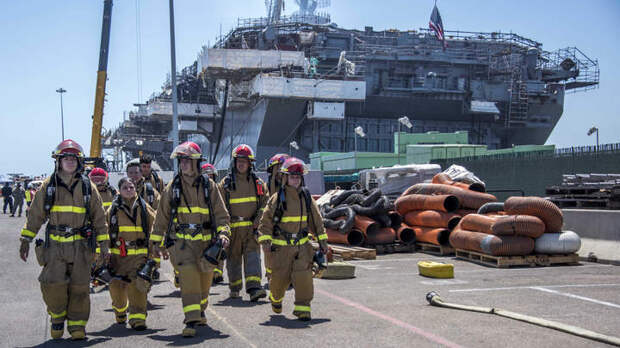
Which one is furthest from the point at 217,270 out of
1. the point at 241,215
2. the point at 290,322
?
the point at 290,322

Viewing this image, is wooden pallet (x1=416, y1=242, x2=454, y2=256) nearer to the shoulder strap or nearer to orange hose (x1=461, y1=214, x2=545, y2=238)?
orange hose (x1=461, y1=214, x2=545, y2=238)

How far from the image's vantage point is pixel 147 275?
21.2ft

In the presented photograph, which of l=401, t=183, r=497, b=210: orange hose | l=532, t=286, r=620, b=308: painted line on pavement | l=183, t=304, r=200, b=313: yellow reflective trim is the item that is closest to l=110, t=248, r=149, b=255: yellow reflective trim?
l=183, t=304, r=200, b=313: yellow reflective trim

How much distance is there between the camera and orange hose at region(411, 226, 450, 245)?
13.9 m

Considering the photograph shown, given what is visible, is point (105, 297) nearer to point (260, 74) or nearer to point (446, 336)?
point (446, 336)

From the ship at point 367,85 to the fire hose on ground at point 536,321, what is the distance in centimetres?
3830

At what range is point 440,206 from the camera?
1410 centimetres

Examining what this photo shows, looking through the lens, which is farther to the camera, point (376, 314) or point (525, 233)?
point (525, 233)

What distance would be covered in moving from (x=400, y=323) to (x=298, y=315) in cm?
116

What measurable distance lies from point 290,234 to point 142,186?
3.25m

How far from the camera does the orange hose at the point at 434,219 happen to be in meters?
14.0

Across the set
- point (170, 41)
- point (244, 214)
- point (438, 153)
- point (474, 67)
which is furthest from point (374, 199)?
point (474, 67)

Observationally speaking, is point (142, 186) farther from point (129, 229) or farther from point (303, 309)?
point (303, 309)

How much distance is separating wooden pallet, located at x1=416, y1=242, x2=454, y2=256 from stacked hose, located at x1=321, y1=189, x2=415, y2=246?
28 cm
